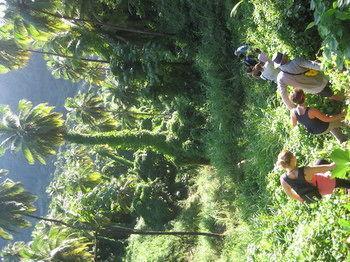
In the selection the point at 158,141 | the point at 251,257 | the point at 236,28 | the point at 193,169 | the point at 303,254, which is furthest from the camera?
the point at 193,169

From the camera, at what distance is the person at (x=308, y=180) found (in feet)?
19.9

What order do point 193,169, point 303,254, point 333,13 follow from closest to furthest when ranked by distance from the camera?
1. point 333,13
2. point 303,254
3. point 193,169

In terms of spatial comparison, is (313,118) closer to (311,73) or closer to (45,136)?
(311,73)

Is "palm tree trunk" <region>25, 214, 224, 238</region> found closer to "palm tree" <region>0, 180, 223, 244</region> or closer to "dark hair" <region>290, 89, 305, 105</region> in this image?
"palm tree" <region>0, 180, 223, 244</region>

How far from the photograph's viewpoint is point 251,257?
8.87 metres

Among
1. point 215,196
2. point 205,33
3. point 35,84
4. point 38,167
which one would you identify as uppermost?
point 35,84

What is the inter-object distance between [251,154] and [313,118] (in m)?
4.55

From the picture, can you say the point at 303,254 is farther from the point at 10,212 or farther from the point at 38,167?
the point at 38,167

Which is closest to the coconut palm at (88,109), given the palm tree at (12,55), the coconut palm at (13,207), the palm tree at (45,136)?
the palm tree at (45,136)

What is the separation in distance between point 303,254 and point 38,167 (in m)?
61.3

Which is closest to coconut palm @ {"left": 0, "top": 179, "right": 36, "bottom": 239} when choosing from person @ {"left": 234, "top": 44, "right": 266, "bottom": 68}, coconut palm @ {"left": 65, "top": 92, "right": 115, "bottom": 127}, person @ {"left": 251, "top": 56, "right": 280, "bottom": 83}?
coconut palm @ {"left": 65, "top": 92, "right": 115, "bottom": 127}

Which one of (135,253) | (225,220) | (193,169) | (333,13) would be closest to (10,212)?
(135,253)

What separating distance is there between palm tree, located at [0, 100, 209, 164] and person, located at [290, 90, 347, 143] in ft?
34.1

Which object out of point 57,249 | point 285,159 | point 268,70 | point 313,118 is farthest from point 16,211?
point 285,159
